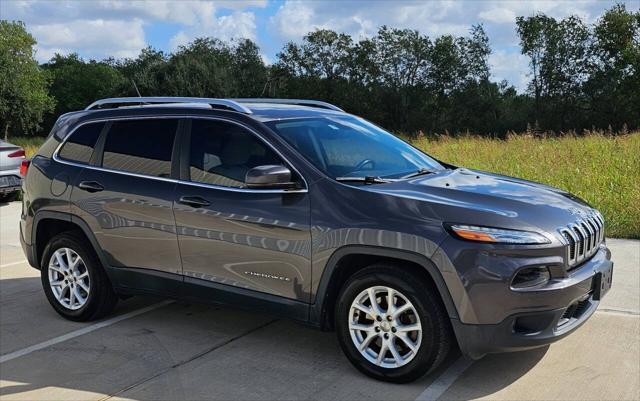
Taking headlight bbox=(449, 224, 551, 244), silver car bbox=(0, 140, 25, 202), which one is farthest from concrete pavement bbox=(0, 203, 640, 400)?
silver car bbox=(0, 140, 25, 202)

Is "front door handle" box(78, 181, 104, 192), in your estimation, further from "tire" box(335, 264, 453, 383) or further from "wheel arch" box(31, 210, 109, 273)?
"tire" box(335, 264, 453, 383)

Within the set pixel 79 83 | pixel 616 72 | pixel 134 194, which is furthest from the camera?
pixel 79 83

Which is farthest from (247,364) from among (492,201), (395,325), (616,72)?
(616,72)

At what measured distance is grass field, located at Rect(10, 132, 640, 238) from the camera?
870cm

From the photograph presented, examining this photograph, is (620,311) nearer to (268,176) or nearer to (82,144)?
(268,176)

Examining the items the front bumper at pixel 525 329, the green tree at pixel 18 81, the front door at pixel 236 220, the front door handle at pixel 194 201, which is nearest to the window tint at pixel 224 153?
the front door at pixel 236 220

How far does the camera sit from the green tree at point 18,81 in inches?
1916

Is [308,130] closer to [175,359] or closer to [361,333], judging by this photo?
[361,333]

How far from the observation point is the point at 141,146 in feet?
16.4

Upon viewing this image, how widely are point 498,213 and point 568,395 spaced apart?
3.75 feet

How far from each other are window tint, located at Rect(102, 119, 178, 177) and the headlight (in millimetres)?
2282

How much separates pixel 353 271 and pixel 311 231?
1.27 feet

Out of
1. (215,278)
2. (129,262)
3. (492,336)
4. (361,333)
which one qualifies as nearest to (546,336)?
(492,336)

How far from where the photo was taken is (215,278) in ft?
14.7
